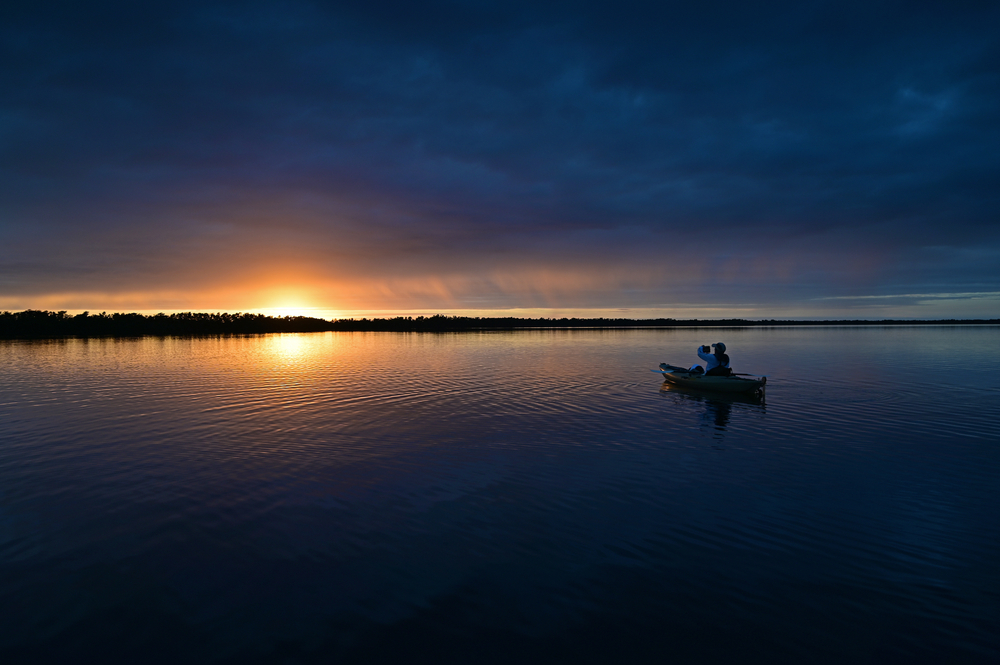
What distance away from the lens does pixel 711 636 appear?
27.1 feet

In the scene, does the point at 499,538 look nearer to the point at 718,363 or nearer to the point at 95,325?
the point at 718,363

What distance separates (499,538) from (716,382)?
1061 inches

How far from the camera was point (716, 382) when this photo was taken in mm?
34281

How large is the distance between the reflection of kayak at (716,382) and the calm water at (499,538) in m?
5.70

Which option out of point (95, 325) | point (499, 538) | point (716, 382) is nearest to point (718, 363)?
point (716, 382)

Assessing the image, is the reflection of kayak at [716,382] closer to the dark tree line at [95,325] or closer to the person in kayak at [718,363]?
the person in kayak at [718,363]

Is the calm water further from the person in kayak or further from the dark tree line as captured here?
the dark tree line

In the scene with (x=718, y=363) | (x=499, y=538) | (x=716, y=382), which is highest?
(x=718, y=363)

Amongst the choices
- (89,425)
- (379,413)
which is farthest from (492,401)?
(89,425)

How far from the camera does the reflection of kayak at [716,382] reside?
106 ft

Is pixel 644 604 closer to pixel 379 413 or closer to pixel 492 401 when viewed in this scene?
pixel 379 413

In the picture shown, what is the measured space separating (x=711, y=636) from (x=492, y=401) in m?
23.7

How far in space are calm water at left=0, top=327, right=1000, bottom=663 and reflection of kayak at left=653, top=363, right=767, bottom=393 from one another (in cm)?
570

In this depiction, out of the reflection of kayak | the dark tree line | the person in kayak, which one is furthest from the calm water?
the dark tree line
